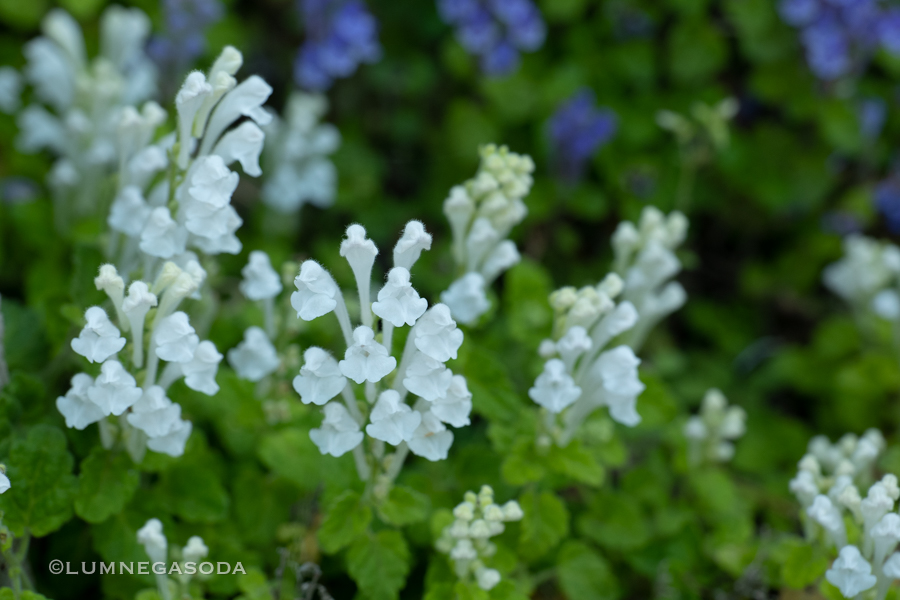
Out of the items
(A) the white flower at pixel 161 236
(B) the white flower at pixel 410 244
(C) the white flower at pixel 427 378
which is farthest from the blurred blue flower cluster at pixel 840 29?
(A) the white flower at pixel 161 236

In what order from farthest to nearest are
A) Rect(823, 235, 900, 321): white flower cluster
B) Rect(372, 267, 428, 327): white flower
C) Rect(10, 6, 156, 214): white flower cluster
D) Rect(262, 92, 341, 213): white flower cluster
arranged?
Rect(262, 92, 341, 213): white flower cluster → Rect(823, 235, 900, 321): white flower cluster → Rect(10, 6, 156, 214): white flower cluster → Rect(372, 267, 428, 327): white flower

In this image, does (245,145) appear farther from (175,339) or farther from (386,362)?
(386,362)

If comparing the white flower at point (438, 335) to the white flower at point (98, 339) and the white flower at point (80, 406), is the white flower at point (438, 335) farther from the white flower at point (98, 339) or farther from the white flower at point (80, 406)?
the white flower at point (80, 406)

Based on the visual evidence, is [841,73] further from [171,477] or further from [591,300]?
[171,477]

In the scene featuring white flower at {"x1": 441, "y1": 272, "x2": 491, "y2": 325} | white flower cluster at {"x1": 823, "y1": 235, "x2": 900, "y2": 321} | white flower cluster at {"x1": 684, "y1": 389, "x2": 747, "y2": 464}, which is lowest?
white flower cluster at {"x1": 684, "y1": 389, "x2": 747, "y2": 464}

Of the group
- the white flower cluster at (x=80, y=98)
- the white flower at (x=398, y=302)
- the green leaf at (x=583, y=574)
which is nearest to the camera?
the white flower at (x=398, y=302)

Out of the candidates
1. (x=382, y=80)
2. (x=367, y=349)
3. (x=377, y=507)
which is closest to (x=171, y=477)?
(x=377, y=507)

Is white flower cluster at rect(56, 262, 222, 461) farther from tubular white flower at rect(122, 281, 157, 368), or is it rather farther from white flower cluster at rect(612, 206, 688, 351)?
white flower cluster at rect(612, 206, 688, 351)

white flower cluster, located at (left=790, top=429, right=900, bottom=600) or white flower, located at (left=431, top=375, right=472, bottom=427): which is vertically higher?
white flower, located at (left=431, top=375, right=472, bottom=427)

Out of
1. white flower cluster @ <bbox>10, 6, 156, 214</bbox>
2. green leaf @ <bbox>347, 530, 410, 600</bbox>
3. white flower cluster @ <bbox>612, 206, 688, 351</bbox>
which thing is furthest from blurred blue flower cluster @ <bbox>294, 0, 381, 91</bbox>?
green leaf @ <bbox>347, 530, 410, 600</bbox>
